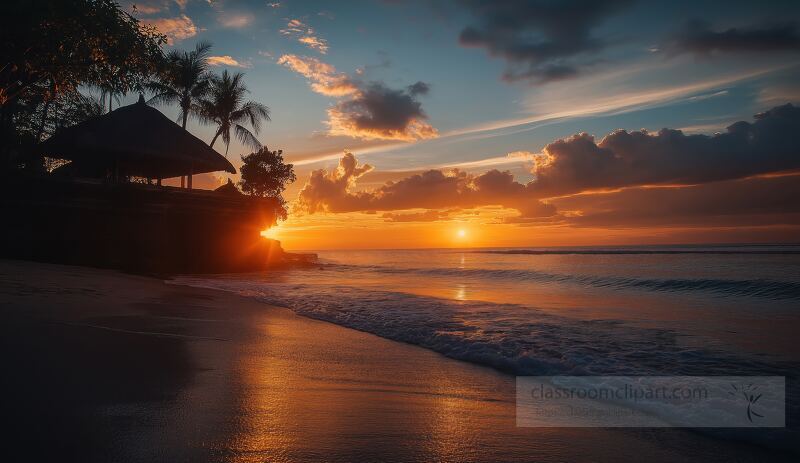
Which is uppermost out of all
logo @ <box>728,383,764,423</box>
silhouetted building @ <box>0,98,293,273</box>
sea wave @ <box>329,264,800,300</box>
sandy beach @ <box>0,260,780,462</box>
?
silhouetted building @ <box>0,98,293,273</box>

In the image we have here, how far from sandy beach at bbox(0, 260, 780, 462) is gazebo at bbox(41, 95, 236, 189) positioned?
14421 mm

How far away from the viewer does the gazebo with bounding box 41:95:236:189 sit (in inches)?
678

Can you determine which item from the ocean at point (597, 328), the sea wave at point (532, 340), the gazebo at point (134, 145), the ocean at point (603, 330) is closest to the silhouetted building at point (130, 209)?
the gazebo at point (134, 145)

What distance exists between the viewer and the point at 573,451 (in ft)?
8.72

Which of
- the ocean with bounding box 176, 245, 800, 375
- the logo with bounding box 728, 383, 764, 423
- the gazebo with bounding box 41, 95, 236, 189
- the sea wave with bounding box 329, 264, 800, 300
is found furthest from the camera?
the gazebo with bounding box 41, 95, 236, 189

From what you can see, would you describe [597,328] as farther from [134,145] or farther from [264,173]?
[264,173]

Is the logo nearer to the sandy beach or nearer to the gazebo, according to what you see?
the sandy beach

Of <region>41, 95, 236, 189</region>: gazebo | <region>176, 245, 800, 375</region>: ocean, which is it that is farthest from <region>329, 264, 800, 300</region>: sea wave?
<region>41, 95, 236, 189</region>: gazebo

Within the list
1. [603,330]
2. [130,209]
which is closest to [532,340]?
[603,330]

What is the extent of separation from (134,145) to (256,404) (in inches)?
721

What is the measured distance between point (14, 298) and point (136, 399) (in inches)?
182

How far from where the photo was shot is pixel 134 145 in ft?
58.4

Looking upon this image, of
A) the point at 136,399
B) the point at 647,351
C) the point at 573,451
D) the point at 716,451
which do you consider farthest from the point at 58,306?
the point at 647,351

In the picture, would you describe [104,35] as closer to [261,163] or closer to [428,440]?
[428,440]
